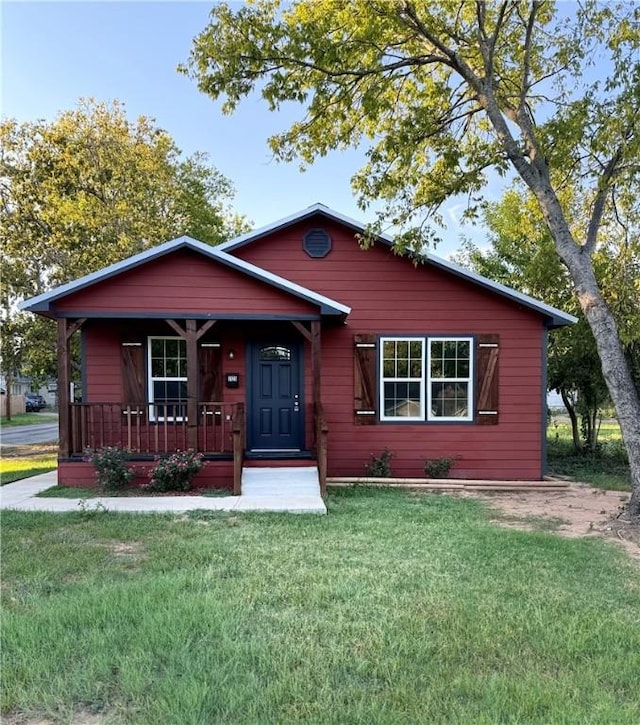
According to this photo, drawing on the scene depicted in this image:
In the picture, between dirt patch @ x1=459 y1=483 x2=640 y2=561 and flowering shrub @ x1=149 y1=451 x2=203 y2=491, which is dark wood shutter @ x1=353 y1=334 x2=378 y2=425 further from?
flowering shrub @ x1=149 y1=451 x2=203 y2=491

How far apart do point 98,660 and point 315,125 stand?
9.11 m

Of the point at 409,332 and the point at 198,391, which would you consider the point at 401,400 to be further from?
the point at 198,391

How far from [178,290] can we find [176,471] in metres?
2.73

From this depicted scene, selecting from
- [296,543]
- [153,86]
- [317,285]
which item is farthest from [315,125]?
[296,543]

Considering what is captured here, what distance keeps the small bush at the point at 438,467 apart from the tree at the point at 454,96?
3.52 meters

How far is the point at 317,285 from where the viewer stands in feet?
32.9

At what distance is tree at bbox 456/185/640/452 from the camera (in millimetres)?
10430

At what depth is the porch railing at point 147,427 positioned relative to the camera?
8.64 m

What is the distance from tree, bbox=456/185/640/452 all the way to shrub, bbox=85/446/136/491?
28.7 feet

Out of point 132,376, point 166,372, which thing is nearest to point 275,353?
point 166,372

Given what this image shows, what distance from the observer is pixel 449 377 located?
396 inches

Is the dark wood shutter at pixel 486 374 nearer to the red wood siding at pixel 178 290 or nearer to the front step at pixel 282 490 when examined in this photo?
the front step at pixel 282 490

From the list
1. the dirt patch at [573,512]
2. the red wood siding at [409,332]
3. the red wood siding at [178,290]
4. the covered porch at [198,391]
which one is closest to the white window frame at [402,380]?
the red wood siding at [409,332]

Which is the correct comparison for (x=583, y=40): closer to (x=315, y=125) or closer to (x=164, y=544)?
(x=315, y=125)
